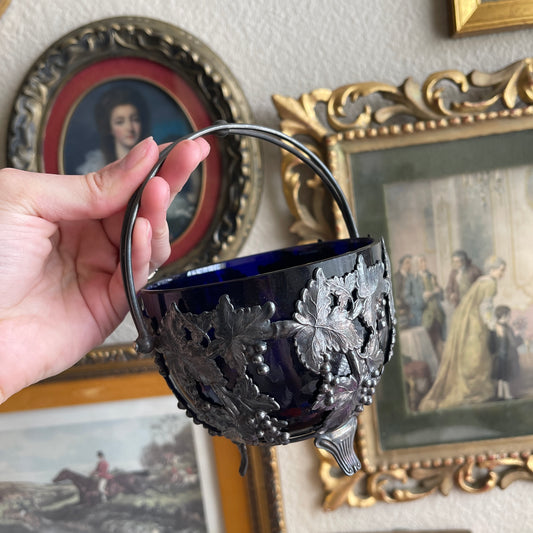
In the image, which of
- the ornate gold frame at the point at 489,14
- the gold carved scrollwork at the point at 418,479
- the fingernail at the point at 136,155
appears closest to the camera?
the fingernail at the point at 136,155

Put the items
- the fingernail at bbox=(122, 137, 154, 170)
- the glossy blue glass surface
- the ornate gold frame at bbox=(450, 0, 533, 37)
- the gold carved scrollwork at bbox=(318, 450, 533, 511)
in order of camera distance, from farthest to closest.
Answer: the gold carved scrollwork at bbox=(318, 450, 533, 511), the ornate gold frame at bbox=(450, 0, 533, 37), the fingernail at bbox=(122, 137, 154, 170), the glossy blue glass surface

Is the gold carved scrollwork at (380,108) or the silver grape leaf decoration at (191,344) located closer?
the silver grape leaf decoration at (191,344)

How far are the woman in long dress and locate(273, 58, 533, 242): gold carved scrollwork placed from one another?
0.23m

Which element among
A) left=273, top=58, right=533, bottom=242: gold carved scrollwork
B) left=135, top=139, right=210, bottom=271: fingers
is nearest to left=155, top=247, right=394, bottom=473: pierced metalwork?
left=135, top=139, right=210, bottom=271: fingers

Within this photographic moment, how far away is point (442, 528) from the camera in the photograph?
0.90 meters

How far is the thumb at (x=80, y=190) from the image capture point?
52cm

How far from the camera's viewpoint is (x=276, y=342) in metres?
0.37

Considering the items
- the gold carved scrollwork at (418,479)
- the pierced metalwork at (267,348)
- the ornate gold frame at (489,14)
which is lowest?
the gold carved scrollwork at (418,479)

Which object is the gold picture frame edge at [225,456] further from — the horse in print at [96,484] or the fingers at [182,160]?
Answer: the fingers at [182,160]

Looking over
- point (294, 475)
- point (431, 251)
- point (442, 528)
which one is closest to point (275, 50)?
point (431, 251)

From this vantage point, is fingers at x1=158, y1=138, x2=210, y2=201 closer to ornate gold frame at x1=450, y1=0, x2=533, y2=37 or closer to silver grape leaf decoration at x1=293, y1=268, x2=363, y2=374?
silver grape leaf decoration at x1=293, y1=268, x2=363, y2=374

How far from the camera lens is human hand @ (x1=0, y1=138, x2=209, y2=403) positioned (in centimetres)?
54

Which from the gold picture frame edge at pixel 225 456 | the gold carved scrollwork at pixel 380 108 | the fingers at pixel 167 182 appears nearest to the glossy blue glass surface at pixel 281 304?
the fingers at pixel 167 182

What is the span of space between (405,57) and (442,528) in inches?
30.2
